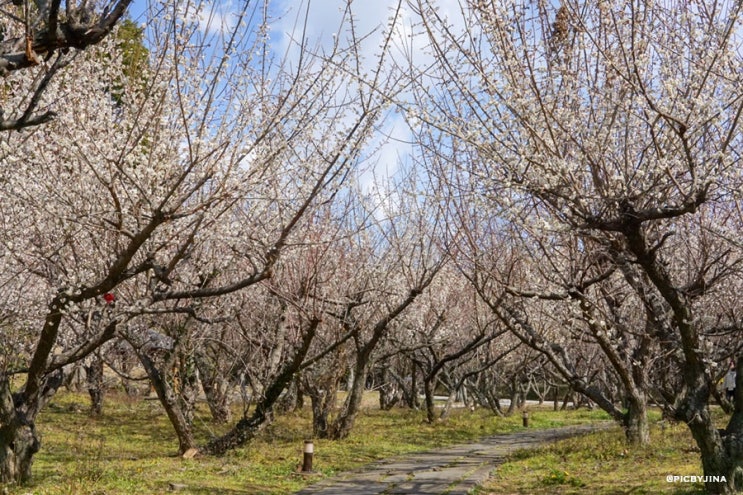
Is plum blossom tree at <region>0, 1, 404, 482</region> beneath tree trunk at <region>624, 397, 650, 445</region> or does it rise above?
above

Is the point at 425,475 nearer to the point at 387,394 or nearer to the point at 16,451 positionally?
the point at 16,451

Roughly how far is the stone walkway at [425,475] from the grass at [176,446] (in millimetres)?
500

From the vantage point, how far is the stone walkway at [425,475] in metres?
10.4

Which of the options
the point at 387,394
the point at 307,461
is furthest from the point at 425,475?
the point at 387,394

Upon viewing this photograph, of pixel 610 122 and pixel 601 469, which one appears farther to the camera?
pixel 601 469

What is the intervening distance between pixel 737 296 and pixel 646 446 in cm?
326

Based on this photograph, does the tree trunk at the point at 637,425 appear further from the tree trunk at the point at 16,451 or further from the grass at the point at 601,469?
the tree trunk at the point at 16,451

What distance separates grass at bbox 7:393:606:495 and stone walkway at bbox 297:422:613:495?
1.64ft

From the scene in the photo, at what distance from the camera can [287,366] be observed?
13484 millimetres

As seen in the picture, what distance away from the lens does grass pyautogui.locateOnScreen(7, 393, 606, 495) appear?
10.0m

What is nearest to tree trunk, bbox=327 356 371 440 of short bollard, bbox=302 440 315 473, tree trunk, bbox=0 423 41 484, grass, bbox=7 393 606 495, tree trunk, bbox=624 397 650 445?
grass, bbox=7 393 606 495

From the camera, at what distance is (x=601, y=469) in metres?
12.0

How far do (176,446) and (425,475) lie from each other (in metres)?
6.39

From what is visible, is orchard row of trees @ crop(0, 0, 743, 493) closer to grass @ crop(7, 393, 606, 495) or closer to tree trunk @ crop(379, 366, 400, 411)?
grass @ crop(7, 393, 606, 495)
